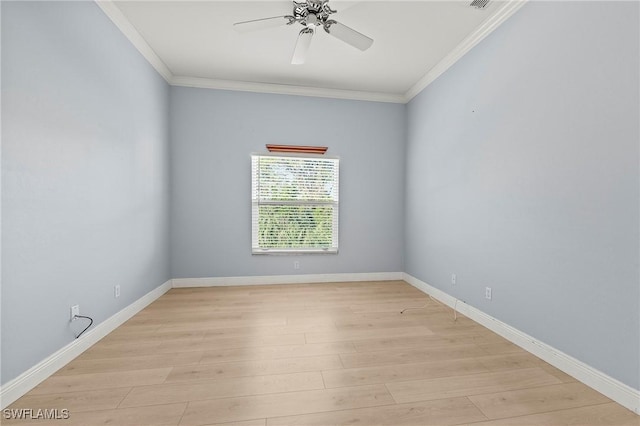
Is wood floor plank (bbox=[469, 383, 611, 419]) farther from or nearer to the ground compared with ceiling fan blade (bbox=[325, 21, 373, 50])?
nearer to the ground

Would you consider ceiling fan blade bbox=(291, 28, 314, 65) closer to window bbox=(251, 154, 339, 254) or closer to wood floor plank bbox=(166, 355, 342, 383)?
window bbox=(251, 154, 339, 254)

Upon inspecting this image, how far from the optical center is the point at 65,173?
1.82 m

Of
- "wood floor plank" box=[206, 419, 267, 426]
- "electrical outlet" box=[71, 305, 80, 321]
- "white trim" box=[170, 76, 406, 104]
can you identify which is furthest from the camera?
"white trim" box=[170, 76, 406, 104]

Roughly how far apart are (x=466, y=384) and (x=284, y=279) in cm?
263

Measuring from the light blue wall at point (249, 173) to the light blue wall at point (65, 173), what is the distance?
79cm

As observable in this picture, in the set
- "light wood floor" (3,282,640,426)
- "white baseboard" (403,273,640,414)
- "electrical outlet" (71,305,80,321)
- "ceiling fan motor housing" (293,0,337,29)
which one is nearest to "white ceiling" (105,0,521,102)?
"ceiling fan motor housing" (293,0,337,29)

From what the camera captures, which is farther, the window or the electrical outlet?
the window

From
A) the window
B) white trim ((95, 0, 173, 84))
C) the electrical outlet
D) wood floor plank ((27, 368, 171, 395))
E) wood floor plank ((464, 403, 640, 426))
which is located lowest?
wood floor plank ((27, 368, 171, 395))

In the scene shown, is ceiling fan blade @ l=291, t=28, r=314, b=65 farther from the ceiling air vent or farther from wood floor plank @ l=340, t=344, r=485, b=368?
wood floor plank @ l=340, t=344, r=485, b=368

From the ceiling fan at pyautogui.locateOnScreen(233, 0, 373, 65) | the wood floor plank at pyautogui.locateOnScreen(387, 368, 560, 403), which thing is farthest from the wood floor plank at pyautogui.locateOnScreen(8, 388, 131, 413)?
the ceiling fan at pyautogui.locateOnScreen(233, 0, 373, 65)

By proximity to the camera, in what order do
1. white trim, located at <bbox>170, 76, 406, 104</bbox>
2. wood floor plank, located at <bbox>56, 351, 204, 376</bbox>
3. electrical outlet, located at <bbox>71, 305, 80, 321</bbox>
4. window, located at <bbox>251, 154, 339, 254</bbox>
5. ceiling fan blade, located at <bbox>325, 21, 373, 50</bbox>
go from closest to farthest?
1. wood floor plank, located at <bbox>56, 351, 204, 376</bbox>
2. electrical outlet, located at <bbox>71, 305, 80, 321</bbox>
3. ceiling fan blade, located at <bbox>325, 21, 373, 50</bbox>
4. white trim, located at <bbox>170, 76, 406, 104</bbox>
5. window, located at <bbox>251, 154, 339, 254</bbox>

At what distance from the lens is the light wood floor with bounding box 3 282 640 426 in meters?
1.37

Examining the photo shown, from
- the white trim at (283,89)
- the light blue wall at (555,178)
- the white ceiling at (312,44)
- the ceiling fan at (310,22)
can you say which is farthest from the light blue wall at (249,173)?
the ceiling fan at (310,22)

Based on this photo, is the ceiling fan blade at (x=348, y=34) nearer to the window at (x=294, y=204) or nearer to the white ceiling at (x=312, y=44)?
the white ceiling at (x=312, y=44)
